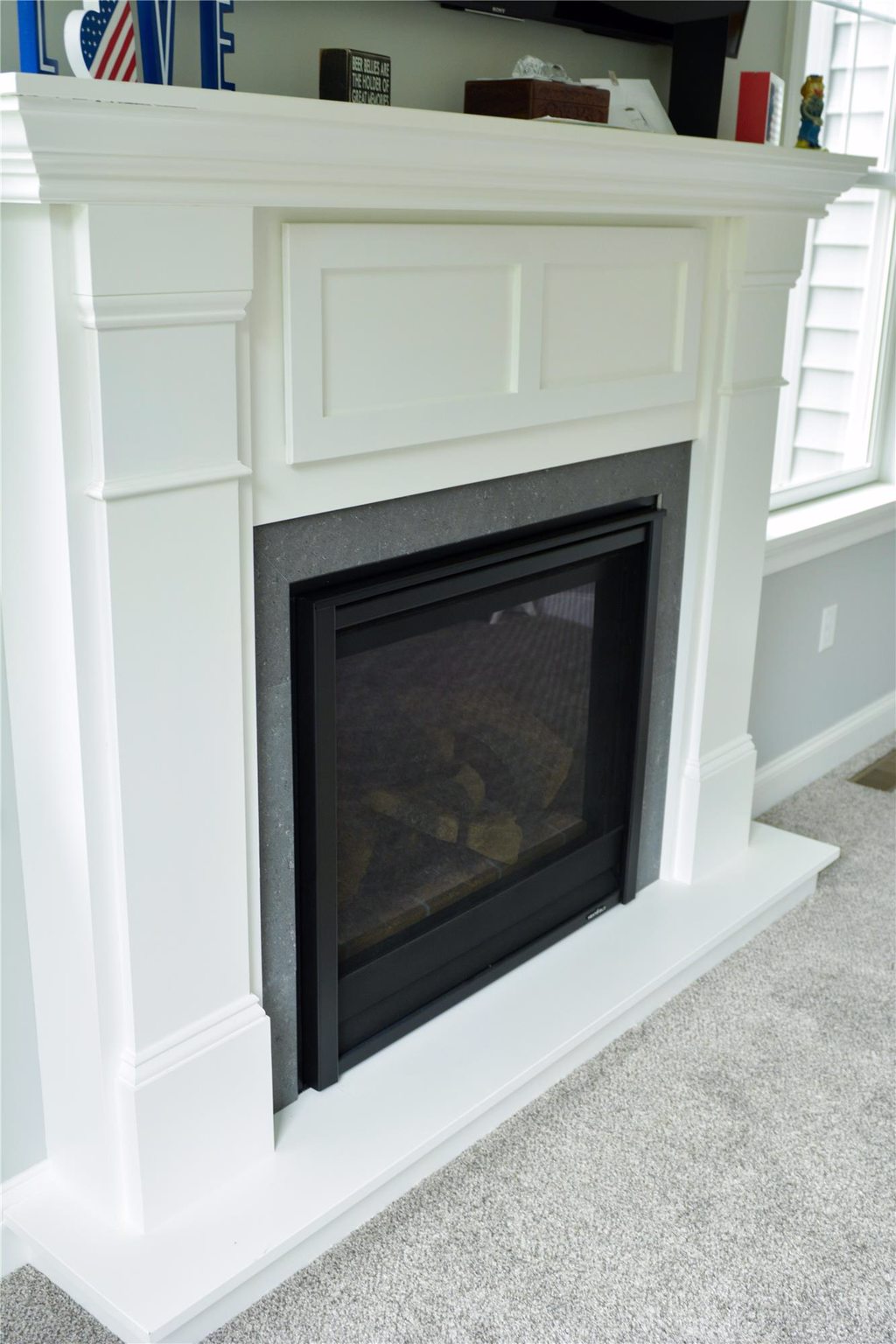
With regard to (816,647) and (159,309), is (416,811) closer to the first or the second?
(159,309)

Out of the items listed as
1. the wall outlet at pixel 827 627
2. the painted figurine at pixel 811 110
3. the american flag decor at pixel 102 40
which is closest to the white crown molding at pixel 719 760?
the wall outlet at pixel 827 627

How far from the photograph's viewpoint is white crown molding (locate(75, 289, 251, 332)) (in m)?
1.30

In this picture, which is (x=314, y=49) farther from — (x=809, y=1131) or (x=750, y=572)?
(x=809, y=1131)

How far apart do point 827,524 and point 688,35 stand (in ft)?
3.91

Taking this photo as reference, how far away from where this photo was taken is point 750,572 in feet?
8.27

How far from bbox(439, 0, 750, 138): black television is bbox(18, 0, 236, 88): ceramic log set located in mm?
907

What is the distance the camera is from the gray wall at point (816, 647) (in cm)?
300

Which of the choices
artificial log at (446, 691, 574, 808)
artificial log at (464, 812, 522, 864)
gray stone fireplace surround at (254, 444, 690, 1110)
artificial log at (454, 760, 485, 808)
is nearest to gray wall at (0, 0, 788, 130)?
gray stone fireplace surround at (254, 444, 690, 1110)

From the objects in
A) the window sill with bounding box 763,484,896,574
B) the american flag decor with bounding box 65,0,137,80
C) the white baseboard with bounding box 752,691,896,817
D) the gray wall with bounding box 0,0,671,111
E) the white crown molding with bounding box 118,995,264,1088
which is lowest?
the white baseboard with bounding box 752,691,896,817

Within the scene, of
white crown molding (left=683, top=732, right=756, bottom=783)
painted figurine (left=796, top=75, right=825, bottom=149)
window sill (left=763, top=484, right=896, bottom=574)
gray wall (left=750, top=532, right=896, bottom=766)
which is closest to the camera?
painted figurine (left=796, top=75, right=825, bottom=149)

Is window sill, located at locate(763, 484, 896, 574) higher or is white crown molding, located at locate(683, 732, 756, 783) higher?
window sill, located at locate(763, 484, 896, 574)

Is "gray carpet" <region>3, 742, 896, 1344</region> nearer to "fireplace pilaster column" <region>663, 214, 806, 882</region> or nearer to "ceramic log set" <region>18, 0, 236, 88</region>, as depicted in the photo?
"fireplace pilaster column" <region>663, 214, 806, 882</region>

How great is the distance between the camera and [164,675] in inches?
58.0

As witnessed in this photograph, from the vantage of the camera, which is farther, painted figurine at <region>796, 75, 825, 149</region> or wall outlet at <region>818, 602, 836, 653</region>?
wall outlet at <region>818, 602, 836, 653</region>
